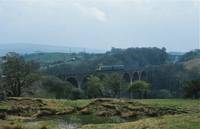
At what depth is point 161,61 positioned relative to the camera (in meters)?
164

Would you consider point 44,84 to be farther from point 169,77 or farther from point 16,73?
point 169,77

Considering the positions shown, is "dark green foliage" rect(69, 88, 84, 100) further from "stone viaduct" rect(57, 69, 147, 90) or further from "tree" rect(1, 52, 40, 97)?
"tree" rect(1, 52, 40, 97)

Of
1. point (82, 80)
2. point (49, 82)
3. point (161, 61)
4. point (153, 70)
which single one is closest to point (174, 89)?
point (153, 70)

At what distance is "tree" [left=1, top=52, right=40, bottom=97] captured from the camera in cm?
2969

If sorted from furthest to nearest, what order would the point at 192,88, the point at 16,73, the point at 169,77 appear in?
the point at 169,77 → the point at 192,88 → the point at 16,73

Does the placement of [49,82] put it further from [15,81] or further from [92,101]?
[92,101]

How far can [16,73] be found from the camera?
1150 inches

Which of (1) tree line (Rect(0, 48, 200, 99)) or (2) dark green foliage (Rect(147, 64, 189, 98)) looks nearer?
(1) tree line (Rect(0, 48, 200, 99))

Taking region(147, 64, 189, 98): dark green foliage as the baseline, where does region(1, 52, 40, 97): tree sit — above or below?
above

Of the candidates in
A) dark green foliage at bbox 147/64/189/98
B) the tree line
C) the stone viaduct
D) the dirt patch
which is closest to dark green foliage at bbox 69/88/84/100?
the tree line

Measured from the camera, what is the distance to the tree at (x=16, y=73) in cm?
2969

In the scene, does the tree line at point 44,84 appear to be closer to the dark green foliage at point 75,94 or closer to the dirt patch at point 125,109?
the dark green foliage at point 75,94

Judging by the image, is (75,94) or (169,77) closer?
(75,94)

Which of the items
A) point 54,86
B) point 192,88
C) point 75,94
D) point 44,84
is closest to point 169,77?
point 192,88
